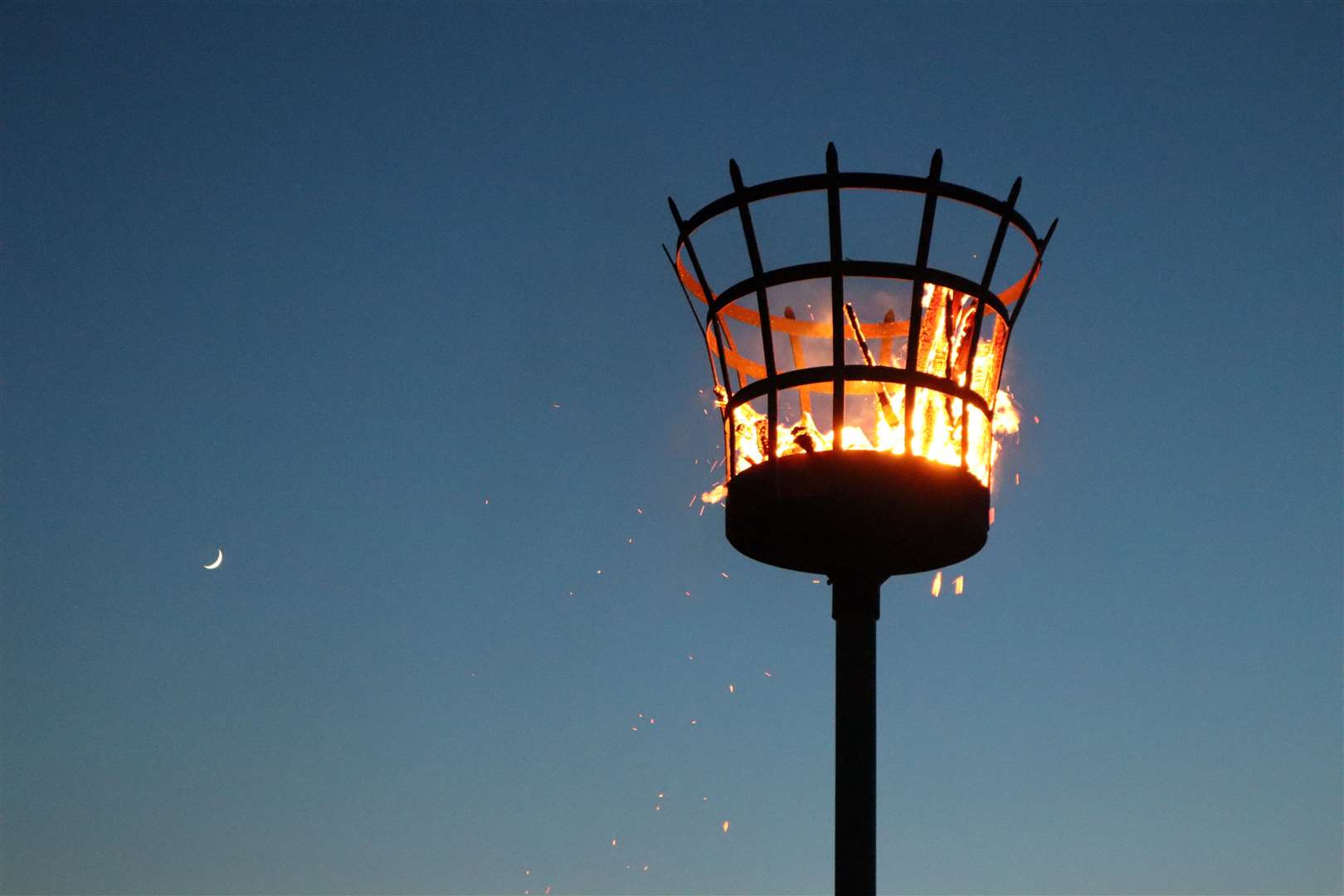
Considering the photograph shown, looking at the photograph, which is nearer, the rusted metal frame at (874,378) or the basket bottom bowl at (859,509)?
the rusted metal frame at (874,378)

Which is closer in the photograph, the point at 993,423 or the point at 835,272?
the point at 835,272

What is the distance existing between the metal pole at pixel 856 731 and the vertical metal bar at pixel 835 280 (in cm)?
136

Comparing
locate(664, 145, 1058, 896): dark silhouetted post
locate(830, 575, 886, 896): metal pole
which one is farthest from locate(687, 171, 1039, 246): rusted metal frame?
locate(830, 575, 886, 896): metal pole

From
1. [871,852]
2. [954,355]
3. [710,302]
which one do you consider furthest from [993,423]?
[871,852]

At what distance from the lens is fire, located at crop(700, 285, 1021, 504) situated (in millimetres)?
8000

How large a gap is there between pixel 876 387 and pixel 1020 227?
4.06 ft

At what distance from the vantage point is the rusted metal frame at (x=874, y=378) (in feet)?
25.4

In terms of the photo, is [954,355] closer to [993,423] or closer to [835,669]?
[993,423]

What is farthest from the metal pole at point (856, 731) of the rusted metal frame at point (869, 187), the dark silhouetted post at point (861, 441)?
the rusted metal frame at point (869, 187)

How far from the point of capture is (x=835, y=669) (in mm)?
8406

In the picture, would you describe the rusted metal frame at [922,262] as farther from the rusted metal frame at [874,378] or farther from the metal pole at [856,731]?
the metal pole at [856,731]

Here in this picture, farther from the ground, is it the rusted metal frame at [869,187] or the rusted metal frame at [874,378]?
the rusted metal frame at [869,187]

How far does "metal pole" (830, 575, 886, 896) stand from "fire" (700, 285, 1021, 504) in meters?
0.93

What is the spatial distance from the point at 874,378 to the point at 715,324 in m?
1.13
